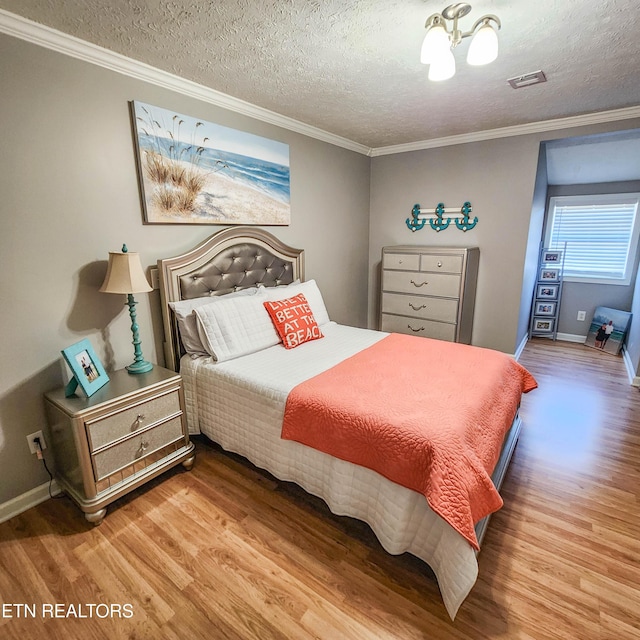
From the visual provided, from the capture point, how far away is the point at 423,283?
361 centimetres

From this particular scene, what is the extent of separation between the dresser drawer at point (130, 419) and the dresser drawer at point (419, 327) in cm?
249

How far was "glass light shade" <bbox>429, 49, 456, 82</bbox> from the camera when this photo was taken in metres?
1.49

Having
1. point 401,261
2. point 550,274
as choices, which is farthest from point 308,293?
point 550,274

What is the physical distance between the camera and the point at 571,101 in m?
2.59

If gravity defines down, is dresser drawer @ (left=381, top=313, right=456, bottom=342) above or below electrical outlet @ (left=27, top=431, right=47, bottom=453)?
above

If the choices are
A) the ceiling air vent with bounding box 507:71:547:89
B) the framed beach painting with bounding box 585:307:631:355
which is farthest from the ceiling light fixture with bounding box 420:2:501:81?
the framed beach painting with bounding box 585:307:631:355

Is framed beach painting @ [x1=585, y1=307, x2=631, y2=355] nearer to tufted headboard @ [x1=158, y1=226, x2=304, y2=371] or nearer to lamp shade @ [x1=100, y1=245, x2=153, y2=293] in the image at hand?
tufted headboard @ [x1=158, y1=226, x2=304, y2=371]

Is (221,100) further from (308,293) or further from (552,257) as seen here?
(552,257)

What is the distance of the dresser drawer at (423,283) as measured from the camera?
3.46 meters

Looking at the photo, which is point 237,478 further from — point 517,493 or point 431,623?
point 517,493

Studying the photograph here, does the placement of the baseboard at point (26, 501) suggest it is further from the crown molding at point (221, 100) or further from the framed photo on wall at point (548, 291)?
the framed photo on wall at point (548, 291)

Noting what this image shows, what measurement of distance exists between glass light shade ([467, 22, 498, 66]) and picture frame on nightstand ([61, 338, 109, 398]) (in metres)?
2.27

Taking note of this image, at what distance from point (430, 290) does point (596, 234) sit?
250cm

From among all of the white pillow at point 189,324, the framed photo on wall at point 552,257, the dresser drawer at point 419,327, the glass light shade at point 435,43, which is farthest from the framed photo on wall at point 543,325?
the white pillow at point 189,324
